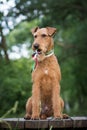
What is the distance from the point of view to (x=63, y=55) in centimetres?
2227

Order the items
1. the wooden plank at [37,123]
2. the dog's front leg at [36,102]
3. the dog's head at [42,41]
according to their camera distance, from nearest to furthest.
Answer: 1. the wooden plank at [37,123]
2. the dog's head at [42,41]
3. the dog's front leg at [36,102]

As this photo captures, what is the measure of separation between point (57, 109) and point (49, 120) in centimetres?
29

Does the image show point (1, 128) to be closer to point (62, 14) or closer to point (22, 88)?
point (22, 88)

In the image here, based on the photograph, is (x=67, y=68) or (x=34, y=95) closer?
(x=34, y=95)

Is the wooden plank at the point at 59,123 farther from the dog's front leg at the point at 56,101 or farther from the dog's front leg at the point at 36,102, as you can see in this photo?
the dog's front leg at the point at 36,102

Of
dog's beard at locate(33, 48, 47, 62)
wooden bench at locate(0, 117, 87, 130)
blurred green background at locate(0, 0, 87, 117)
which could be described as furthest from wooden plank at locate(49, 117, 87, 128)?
blurred green background at locate(0, 0, 87, 117)

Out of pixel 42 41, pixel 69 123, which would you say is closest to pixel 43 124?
pixel 69 123

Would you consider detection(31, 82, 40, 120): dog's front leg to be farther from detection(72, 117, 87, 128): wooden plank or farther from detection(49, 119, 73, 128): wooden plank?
detection(72, 117, 87, 128): wooden plank

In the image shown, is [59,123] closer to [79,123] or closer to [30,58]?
[79,123]

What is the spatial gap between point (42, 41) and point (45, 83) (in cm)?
64

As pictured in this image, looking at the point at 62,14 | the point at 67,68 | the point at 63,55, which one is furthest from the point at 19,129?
the point at 67,68

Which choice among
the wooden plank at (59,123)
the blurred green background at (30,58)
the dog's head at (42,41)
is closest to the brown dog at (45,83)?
the dog's head at (42,41)

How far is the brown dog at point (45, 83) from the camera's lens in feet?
23.1

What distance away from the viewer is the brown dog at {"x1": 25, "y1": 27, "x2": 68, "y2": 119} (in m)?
7.05
